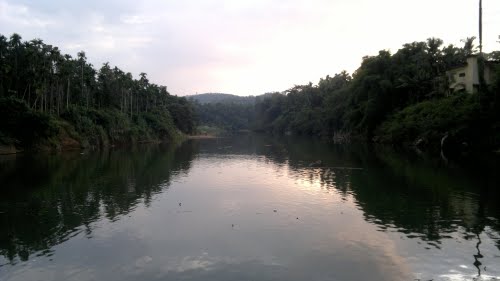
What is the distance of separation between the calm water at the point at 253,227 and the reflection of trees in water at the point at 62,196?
92mm

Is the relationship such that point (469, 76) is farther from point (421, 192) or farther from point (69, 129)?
point (69, 129)

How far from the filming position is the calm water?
1369 centimetres

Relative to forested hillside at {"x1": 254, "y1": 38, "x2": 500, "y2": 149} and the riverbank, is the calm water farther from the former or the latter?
the riverbank

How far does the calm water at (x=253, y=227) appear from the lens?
539 inches

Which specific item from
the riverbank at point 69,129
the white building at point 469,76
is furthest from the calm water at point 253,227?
the white building at point 469,76

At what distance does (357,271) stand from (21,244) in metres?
13.0

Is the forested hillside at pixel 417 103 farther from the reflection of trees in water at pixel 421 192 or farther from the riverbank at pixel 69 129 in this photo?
the riverbank at pixel 69 129

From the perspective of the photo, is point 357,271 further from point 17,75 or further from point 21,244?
point 17,75

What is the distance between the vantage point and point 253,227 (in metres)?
19.1

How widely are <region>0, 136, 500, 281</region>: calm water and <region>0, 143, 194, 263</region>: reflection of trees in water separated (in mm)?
92

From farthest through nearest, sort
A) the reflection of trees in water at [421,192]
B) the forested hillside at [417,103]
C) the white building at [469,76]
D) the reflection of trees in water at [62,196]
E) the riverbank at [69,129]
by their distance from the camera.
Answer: the white building at [469,76]
the riverbank at [69,129]
the forested hillside at [417,103]
the reflection of trees in water at [421,192]
the reflection of trees in water at [62,196]

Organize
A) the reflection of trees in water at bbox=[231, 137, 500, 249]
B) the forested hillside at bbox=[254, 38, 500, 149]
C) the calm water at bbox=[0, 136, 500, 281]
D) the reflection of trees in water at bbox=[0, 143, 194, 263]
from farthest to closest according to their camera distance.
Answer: the forested hillside at bbox=[254, 38, 500, 149]
the reflection of trees in water at bbox=[231, 137, 500, 249]
the reflection of trees in water at bbox=[0, 143, 194, 263]
the calm water at bbox=[0, 136, 500, 281]

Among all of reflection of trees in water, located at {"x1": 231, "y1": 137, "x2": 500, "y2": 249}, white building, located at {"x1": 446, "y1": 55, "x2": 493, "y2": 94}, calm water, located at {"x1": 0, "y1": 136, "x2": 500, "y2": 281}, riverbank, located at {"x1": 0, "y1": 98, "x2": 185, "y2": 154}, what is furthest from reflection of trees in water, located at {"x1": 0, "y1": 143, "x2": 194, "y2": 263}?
white building, located at {"x1": 446, "y1": 55, "x2": 493, "y2": 94}

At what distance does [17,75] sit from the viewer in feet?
217
